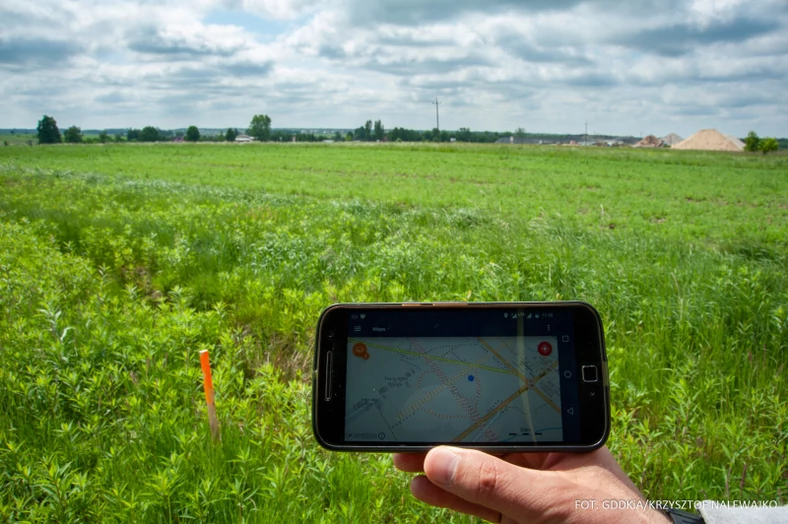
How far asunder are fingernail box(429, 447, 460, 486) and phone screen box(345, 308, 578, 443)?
0.18 m

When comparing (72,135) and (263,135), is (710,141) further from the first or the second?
(72,135)

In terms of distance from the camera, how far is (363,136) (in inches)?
5438

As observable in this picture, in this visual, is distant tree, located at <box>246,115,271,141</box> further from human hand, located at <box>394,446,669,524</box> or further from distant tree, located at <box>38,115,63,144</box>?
human hand, located at <box>394,446,669,524</box>

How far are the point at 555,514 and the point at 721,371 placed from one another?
328 cm

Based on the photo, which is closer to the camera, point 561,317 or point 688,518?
point 688,518

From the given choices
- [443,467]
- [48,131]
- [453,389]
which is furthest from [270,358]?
[48,131]

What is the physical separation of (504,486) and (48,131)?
398ft

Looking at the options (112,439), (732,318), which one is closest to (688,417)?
(732,318)

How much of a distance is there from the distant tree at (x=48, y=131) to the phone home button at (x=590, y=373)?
11871 cm

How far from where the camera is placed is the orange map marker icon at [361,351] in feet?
5.53

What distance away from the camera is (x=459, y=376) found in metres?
1.68

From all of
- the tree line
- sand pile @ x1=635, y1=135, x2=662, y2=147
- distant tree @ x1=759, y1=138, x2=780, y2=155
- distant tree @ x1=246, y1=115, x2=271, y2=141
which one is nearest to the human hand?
distant tree @ x1=759, y1=138, x2=780, y2=155

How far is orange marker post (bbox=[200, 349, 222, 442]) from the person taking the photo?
2.65m

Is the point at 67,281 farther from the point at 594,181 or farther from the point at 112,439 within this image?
the point at 594,181
